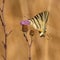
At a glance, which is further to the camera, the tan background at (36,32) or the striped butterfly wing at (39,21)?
the tan background at (36,32)

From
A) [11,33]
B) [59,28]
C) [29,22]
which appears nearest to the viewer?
[29,22]

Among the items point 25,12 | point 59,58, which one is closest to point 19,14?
point 25,12

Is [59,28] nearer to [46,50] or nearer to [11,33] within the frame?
[46,50]

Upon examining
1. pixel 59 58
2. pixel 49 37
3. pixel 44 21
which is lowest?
pixel 59 58

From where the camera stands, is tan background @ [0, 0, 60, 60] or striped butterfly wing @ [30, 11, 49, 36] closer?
striped butterfly wing @ [30, 11, 49, 36]

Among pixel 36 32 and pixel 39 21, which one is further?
pixel 36 32

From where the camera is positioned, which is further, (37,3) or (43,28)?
(37,3)

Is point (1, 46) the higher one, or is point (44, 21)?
point (44, 21)

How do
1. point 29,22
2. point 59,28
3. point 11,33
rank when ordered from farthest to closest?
point 11,33, point 59,28, point 29,22
